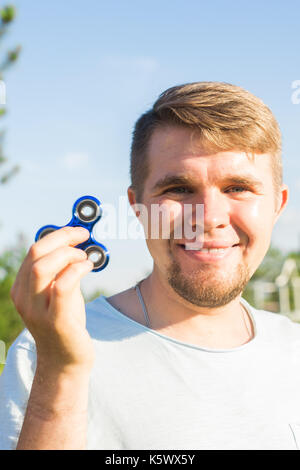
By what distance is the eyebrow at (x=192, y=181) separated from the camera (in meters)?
2.24

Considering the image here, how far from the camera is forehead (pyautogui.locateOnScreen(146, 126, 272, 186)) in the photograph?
7.34 ft

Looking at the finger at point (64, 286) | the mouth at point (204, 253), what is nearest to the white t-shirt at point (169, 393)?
the mouth at point (204, 253)

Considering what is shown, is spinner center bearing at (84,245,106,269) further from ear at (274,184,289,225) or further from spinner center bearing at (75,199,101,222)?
ear at (274,184,289,225)

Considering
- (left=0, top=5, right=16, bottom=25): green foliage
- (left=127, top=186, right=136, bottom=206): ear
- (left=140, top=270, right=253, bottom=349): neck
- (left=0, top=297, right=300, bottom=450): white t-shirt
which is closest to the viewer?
(left=0, top=297, right=300, bottom=450): white t-shirt

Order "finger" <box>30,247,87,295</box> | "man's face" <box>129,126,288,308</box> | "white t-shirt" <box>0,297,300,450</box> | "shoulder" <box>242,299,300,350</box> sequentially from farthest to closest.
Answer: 1. "shoulder" <box>242,299,300,350</box>
2. "man's face" <box>129,126,288,308</box>
3. "white t-shirt" <box>0,297,300,450</box>
4. "finger" <box>30,247,87,295</box>

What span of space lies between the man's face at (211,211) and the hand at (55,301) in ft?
2.38

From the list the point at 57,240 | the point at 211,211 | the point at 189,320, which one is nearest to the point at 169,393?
the point at 189,320

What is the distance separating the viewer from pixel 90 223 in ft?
6.47

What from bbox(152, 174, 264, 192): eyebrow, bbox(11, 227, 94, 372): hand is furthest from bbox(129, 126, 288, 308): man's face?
bbox(11, 227, 94, 372): hand

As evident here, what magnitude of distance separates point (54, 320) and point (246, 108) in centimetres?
145

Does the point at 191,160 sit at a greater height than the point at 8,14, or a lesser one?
lesser

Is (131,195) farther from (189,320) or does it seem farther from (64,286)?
(64,286)

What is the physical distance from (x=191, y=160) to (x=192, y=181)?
10 cm

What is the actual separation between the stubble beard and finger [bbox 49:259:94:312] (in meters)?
0.78
